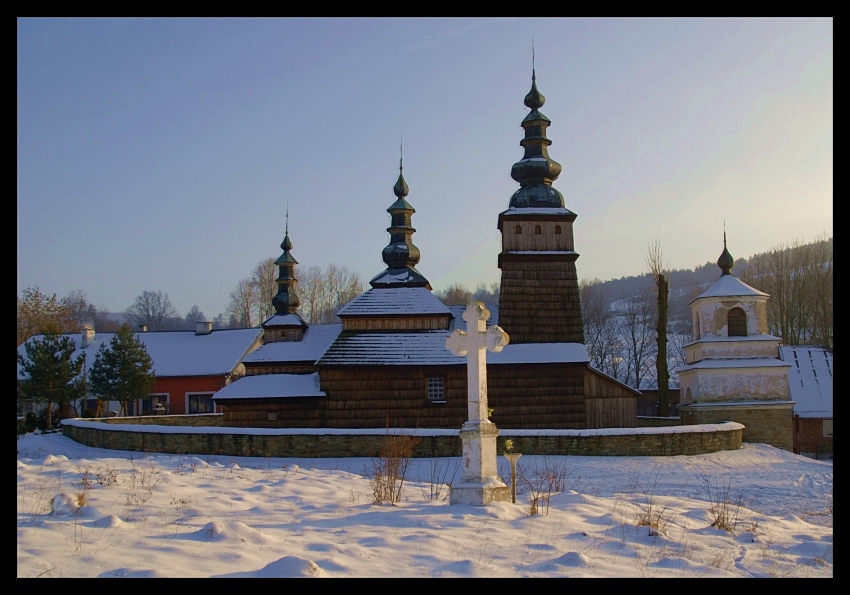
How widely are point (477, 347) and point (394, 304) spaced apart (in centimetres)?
1667

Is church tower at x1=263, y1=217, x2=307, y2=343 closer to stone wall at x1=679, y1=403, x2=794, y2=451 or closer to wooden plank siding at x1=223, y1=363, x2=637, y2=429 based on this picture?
wooden plank siding at x1=223, y1=363, x2=637, y2=429

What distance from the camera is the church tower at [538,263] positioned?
1025 inches

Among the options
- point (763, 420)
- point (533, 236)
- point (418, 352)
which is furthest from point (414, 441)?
point (763, 420)

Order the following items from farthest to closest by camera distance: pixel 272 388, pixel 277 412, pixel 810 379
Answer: pixel 810 379
pixel 272 388
pixel 277 412

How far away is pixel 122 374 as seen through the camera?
33750 mm

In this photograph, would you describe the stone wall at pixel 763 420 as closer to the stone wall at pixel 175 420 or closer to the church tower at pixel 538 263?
the church tower at pixel 538 263

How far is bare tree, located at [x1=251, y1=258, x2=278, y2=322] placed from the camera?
193 feet

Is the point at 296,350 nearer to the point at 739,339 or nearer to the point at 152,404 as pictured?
the point at 152,404

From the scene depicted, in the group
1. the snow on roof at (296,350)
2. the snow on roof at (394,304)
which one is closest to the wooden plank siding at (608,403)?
the snow on roof at (394,304)

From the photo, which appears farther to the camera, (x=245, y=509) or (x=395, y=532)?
(x=245, y=509)
